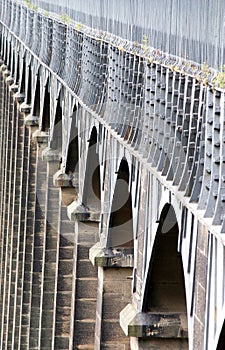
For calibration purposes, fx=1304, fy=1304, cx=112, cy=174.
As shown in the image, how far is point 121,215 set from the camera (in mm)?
18859

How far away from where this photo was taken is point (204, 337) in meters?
11.6

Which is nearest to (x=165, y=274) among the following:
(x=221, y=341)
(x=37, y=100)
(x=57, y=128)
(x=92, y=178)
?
(x=221, y=341)

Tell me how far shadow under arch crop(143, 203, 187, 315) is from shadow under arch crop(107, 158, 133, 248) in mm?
2191

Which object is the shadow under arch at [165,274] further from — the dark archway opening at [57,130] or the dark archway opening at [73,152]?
the dark archway opening at [57,130]

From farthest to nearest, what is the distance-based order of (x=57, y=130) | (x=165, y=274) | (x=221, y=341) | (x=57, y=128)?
(x=57, y=130), (x=57, y=128), (x=165, y=274), (x=221, y=341)

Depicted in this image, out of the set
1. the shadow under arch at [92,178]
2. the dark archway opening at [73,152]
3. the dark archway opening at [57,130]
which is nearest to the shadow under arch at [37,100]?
the dark archway opening at [57,130]

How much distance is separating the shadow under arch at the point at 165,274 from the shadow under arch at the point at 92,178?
542 cm

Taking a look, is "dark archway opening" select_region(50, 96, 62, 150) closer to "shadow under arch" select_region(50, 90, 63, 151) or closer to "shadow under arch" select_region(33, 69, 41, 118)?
"shadow under arch" select_region(50, 90, 63, 151)

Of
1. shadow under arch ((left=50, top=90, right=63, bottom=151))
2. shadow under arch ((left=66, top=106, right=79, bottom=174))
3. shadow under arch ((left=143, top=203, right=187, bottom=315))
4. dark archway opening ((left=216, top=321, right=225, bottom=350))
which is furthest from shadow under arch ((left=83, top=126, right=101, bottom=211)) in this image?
dark archway opening ((left=216, top=321, right=225, bottom=350))

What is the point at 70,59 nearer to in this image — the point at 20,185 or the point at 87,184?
the point at 87,184

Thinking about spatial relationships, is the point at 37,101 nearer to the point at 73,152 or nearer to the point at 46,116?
the point at 46,116

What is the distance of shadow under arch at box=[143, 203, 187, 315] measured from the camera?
1447 centimetres

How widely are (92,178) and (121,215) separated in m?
3.56

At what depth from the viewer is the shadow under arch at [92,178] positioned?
2159cm
